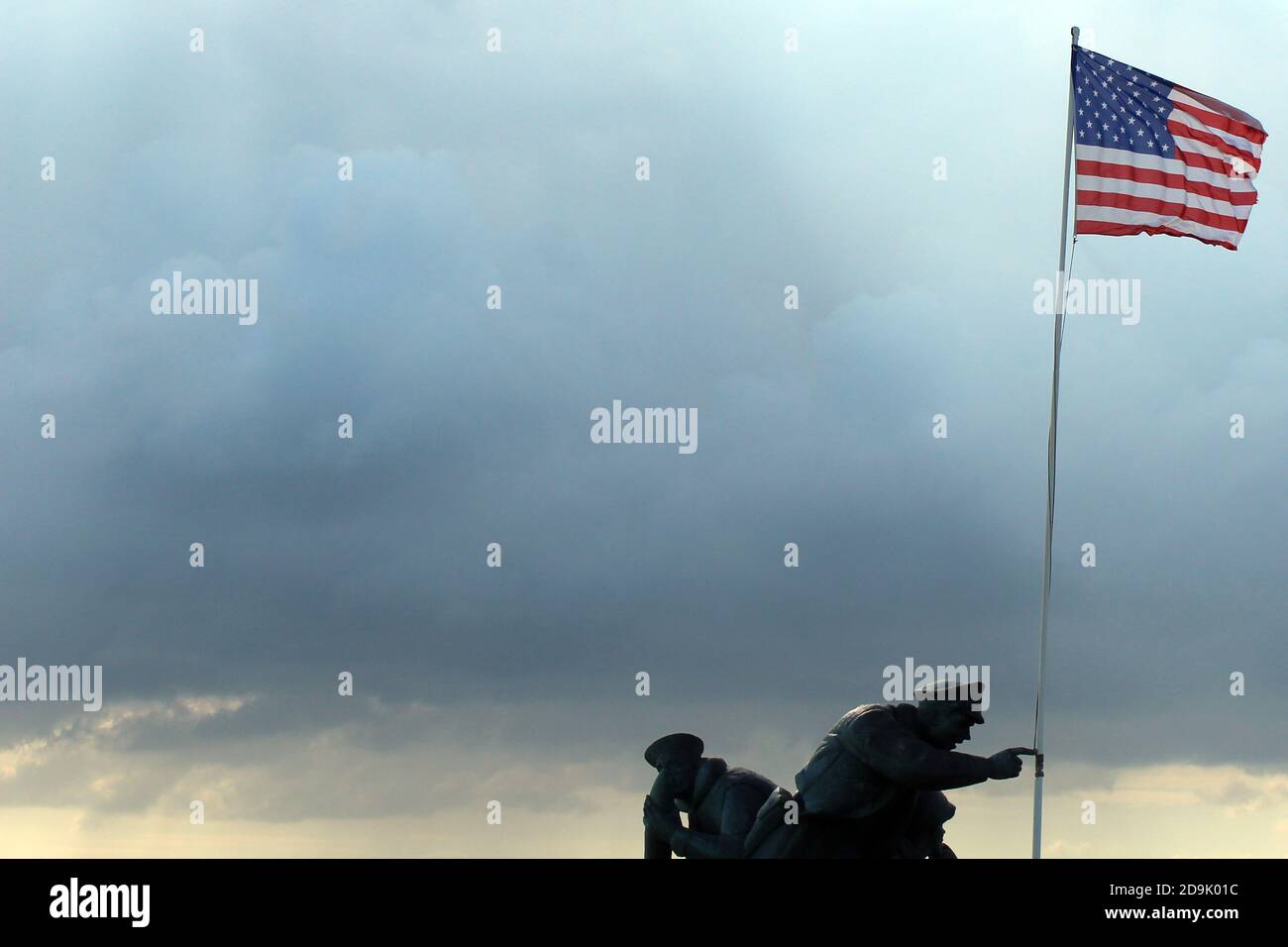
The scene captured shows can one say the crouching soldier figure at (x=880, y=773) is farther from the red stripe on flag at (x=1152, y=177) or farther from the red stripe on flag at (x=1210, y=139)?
the red stripe on flag at (x=1210, y=139)

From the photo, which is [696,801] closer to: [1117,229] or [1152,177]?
[1117,229]

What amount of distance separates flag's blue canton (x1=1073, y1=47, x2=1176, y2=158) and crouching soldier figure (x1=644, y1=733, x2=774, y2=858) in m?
8.94

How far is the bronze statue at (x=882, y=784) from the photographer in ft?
69.9

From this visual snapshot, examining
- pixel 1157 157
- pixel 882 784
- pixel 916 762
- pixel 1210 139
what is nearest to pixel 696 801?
pixel 882 784

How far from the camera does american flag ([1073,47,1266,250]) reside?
23656 mm

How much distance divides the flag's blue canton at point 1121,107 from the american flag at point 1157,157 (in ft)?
0.04

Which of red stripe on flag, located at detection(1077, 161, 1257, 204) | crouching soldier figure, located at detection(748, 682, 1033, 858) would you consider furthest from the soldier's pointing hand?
red stripe on flag, located at detection(1077, 161, 1257, 204)

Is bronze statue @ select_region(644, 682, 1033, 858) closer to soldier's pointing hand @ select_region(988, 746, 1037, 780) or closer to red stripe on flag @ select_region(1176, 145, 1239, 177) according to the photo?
soldier's pointing hand @ select_region(988, 746, 1037, 780)

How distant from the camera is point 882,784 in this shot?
71.3ft

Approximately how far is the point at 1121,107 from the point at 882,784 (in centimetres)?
887

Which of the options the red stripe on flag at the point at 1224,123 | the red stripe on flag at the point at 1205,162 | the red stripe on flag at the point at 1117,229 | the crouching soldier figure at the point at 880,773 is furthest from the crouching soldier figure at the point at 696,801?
the red stripe on flag at the point at 1224,123
